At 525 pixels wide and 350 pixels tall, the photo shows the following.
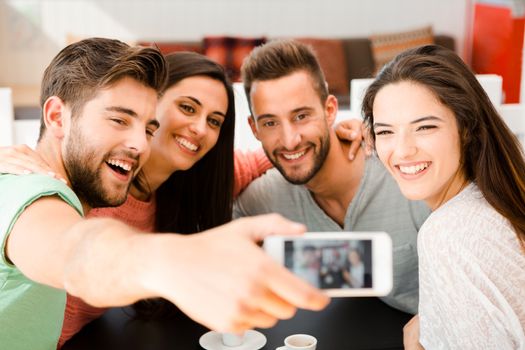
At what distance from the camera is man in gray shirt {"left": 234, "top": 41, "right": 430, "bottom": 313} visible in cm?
193

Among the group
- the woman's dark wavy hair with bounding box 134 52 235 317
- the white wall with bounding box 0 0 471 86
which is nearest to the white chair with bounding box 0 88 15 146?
the woman's dark wavy hair with bounding box 134 52 235 317

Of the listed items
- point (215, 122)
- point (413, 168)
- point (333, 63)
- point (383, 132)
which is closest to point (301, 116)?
point (215, 122)

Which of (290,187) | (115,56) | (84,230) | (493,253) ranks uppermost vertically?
(115,56)

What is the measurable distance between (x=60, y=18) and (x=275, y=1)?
6.34ft

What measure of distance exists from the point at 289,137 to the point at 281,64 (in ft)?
0.80

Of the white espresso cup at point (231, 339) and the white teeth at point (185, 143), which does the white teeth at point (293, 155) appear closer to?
the white teeth at point (185, 143)

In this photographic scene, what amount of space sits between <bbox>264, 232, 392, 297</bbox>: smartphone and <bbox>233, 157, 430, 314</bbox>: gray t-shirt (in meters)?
0.94

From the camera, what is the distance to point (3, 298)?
119 cm

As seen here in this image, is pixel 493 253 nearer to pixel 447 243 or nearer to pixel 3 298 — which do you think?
pixel 447 243

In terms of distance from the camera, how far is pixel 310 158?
202 centimetres

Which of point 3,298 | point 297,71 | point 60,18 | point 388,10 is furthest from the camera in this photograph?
point 388,10

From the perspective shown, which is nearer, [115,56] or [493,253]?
[493,253]

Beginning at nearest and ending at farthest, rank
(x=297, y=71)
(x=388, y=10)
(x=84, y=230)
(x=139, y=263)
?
1. (x=139, y=263)
2. (x=84, y=230)
3. (x=297, y=71)
4. (x=388, y=10)

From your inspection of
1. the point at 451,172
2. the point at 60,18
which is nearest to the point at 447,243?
the point at 451,172
